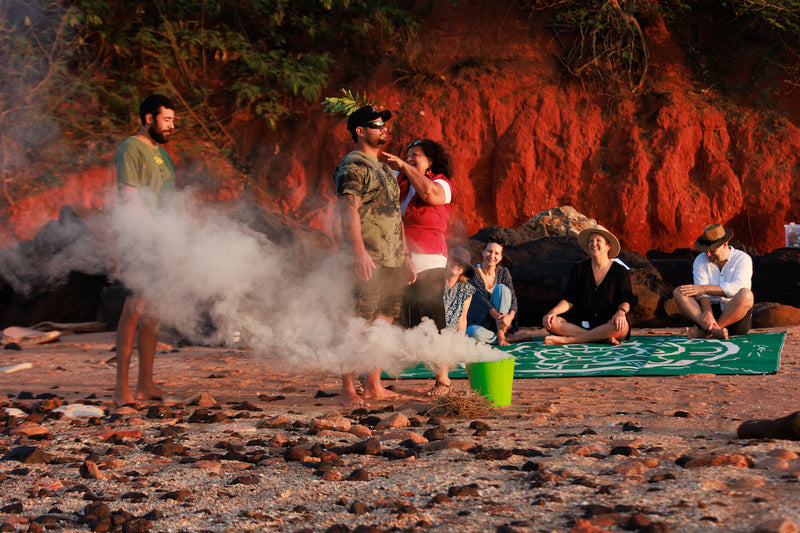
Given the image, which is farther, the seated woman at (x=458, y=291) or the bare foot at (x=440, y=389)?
the seated woman at (x=458, y=291)

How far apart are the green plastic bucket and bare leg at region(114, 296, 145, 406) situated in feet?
7.15

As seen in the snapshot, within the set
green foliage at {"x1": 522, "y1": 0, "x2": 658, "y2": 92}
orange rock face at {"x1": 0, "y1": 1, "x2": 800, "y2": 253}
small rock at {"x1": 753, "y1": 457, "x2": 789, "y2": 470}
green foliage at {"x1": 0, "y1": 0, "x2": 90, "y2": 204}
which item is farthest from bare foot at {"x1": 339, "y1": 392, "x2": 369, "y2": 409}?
green foliage at {"x1": 522, "y1": 0, "x2": 658, "y2": 92}

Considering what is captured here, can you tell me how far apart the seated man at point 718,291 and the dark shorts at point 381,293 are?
3.99 m

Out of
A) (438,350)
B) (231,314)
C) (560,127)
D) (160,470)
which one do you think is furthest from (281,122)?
(160,470)

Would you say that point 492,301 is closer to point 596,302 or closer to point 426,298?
point 596,302

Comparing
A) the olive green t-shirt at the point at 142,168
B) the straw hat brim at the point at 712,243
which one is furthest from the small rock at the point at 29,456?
the straw hat brim at the point at 712,243

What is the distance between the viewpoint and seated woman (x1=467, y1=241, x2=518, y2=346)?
24.8 ft

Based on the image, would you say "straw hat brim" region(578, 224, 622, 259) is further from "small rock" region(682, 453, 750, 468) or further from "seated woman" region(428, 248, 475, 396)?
"small rock" region(682, 453, 750, 468)

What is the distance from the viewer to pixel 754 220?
567 inches

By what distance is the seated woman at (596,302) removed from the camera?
7267 mm

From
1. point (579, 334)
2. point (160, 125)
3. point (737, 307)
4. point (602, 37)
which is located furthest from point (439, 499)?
point (602, 37)

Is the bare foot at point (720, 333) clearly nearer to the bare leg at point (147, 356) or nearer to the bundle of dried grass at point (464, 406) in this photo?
the bundle of dried grass at point (464, 406)

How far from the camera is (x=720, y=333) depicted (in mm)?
7156

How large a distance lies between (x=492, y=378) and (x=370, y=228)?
1.19 m
